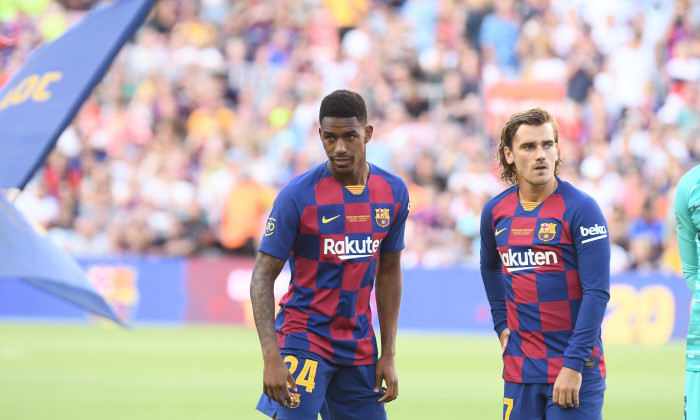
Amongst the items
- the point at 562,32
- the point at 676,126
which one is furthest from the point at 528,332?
the point at 562,32

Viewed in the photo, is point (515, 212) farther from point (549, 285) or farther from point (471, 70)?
point (471, 70)

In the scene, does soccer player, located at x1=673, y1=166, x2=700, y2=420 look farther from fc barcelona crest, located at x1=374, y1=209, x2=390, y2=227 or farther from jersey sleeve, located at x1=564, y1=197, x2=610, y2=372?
fc barcelona crest, located at x1=374, y1=209, x2=390, y2=227

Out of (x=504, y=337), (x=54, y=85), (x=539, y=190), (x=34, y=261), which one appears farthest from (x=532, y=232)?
(x=54, y=85)

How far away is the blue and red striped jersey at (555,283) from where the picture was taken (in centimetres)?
495

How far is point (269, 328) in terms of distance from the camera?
17.0 ft

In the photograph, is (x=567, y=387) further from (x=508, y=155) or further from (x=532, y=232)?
(x=508, y=155)

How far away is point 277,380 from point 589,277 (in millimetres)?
1514

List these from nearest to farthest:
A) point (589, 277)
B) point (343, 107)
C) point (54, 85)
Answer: point (589, 277), point (343, 107), point (54, 85)

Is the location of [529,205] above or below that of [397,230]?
above

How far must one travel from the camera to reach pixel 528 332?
17.0 ft

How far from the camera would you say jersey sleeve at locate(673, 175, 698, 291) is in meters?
5.04

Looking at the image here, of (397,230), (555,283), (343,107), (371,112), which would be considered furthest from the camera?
(371,112)

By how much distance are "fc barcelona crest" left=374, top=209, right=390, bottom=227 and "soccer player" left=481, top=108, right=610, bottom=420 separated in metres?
0.53

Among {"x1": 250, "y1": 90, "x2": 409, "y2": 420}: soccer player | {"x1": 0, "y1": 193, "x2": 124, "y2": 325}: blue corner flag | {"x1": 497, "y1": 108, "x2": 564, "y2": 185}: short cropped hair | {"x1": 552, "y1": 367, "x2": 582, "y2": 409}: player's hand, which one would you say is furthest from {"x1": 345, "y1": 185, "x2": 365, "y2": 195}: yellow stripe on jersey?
{"x1": 0, "y1": 193, "x2": 124, "y2": 325}: blue corner flag
